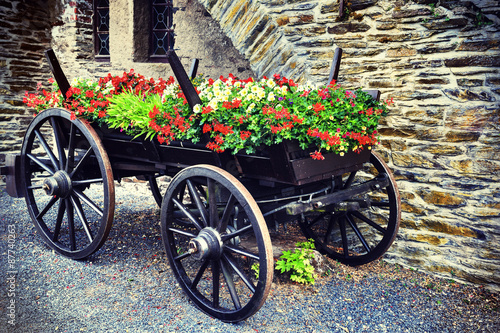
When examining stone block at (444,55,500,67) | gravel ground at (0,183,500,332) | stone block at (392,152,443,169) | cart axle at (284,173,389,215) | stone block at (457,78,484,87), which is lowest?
gravel ground at (0,183,500,332)

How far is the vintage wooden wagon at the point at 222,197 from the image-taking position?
2.28 m

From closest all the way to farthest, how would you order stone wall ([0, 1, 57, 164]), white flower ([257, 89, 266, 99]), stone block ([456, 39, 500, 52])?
white flower ([257, 89, 266, 99]) < stone block ([456, 39, 500, 52]) < stone wall ([0, 1, 57, 164])

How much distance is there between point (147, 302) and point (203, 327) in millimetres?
515

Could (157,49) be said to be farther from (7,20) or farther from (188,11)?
(7,20)

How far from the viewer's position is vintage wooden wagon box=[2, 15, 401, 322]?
2283 millimetres

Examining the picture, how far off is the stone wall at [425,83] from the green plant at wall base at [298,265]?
915mm

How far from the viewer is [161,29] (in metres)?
5.64

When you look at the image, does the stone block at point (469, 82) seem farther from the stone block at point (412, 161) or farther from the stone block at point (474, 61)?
the stone block at point (412, 161)

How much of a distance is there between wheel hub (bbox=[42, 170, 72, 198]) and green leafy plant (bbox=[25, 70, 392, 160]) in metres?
0.69

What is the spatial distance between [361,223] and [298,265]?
Result: 966 mm

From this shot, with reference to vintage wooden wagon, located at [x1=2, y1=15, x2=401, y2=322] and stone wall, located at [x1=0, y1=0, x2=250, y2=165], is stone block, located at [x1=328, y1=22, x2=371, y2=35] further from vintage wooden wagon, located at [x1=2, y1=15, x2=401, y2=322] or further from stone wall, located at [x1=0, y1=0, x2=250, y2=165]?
stone wall, located at [x1=0, y1=0, x2=250, y2=165]

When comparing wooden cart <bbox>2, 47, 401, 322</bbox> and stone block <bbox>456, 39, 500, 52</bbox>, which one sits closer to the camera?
wooden cart <bbox>2, 47, 401, 322</bbox>

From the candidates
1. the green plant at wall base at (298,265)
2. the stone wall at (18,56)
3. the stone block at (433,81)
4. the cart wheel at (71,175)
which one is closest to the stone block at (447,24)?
the stone block at (433,81)

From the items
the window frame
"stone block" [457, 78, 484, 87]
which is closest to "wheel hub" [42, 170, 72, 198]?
"stone block" [457, 78, 484, 87]
